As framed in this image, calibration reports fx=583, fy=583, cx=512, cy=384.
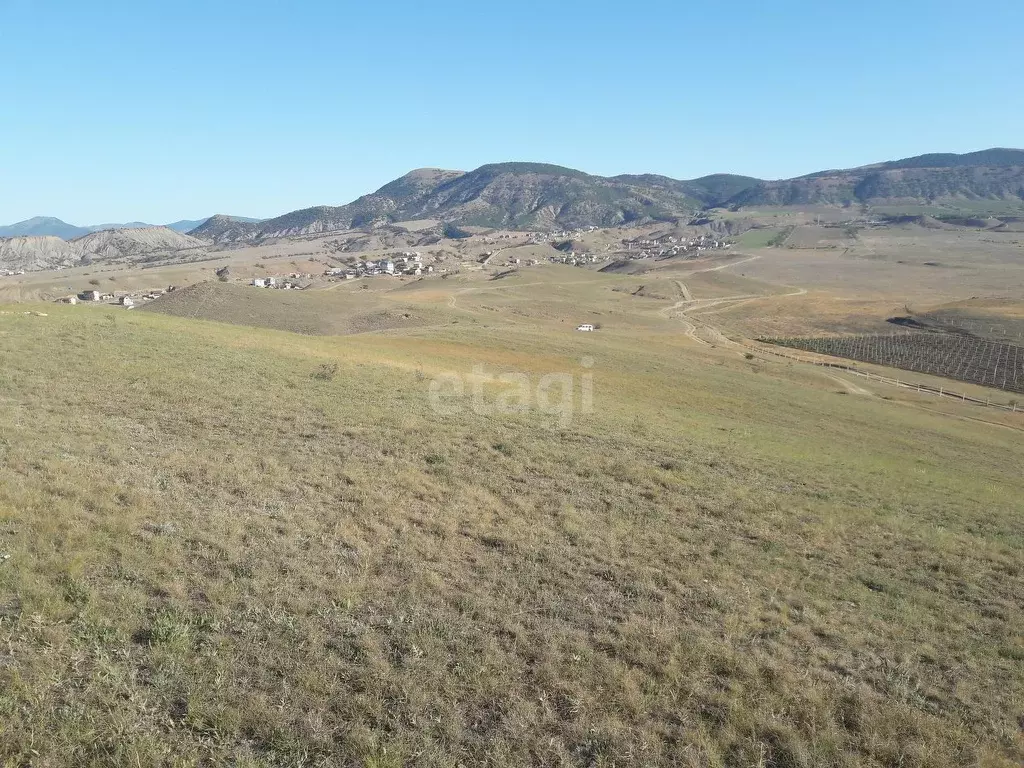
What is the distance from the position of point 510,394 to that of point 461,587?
57.5 feet

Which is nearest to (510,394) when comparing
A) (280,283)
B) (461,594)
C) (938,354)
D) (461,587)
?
(461,587)

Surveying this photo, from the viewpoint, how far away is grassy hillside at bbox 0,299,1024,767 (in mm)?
6168

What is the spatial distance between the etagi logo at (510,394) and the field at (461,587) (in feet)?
3.21

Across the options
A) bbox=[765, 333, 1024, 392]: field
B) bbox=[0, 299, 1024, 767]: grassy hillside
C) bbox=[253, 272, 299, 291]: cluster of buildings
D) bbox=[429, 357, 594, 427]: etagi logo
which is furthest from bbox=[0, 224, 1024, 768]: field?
bbox=[253, 272, 299, 291]: cluster of buildings

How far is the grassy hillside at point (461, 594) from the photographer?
617cm

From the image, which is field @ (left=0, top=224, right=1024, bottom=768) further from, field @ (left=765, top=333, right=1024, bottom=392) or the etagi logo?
field @ (left=765, top=333, right=1024, bottom=392)

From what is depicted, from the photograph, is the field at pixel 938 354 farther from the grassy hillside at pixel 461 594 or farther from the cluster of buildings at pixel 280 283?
the cluster of buildings at pixel 280 283

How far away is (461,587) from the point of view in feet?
29.9

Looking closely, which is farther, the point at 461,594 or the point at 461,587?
the point at 461,587

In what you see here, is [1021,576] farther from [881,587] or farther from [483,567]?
[483,567]

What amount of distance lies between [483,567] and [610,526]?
138 inches

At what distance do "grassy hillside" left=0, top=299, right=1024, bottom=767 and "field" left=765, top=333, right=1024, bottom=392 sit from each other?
58305mm

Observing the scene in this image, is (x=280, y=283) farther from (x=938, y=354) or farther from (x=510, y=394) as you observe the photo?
(x=510, y=394)

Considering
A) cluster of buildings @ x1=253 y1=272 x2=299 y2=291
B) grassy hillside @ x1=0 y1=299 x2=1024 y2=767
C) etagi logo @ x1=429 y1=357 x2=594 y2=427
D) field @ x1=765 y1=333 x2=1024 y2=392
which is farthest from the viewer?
cluster of buildings @ x1=253 y1=272 x2=299 y2=291
